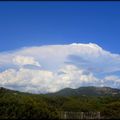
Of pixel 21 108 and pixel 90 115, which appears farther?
pixel 90 115

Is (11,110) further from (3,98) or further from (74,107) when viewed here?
(74,107)

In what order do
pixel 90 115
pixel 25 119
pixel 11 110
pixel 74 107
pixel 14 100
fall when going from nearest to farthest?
1. pixel 25 119
2. pixel 11 110
3. pixel 14 100
4. pixel 90 115
5. pixel 74 107

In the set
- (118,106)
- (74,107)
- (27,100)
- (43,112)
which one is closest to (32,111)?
(43,112)

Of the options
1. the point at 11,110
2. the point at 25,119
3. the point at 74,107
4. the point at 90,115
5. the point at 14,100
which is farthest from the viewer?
the point at 74,107

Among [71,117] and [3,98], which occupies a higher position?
[3,98]

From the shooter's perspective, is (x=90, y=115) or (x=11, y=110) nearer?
(x=11, y=110)

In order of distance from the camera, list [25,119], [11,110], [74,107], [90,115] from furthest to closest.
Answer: [74,107]
[90,115]
[11,110]
[25,119]

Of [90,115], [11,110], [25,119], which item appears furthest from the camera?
[90,115]

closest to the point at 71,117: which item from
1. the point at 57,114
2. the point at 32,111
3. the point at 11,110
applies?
the point at 57,114

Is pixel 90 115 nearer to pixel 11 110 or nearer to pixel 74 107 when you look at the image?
pixel 11 110
